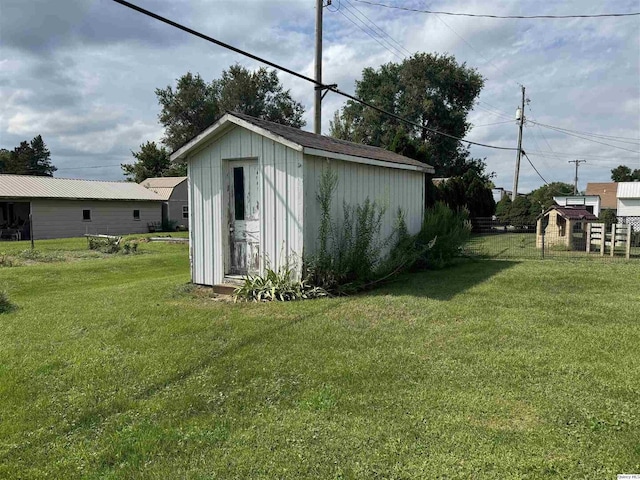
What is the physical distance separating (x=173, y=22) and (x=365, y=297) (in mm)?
4663

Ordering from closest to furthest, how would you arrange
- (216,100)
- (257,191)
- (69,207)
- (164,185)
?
1. (257,191)
2. (69,207)
3. (164,185)
4. (216,100)

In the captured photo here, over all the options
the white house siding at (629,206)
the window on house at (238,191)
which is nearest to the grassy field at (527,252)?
the window on house at (238,191)

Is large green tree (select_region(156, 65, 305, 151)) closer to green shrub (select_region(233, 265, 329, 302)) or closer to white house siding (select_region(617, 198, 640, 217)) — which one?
white house siding (select_region(617, 198, 640, 217))

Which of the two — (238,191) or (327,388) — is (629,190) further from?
(327,388)

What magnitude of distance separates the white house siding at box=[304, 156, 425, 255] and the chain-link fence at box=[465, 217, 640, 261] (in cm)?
293

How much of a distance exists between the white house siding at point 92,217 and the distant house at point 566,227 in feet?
84.8

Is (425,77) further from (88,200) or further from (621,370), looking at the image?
(621,370)

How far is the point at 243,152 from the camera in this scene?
7.71 meters

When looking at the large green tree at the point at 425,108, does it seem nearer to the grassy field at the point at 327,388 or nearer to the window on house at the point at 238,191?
the window on house at the point at 238,191

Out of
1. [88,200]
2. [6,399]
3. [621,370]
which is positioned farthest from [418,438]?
[88,200]

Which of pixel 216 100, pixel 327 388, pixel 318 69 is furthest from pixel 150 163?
pixel 327 388

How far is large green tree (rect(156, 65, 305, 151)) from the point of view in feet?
140

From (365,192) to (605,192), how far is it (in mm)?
48006

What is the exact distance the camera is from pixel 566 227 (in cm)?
1367
